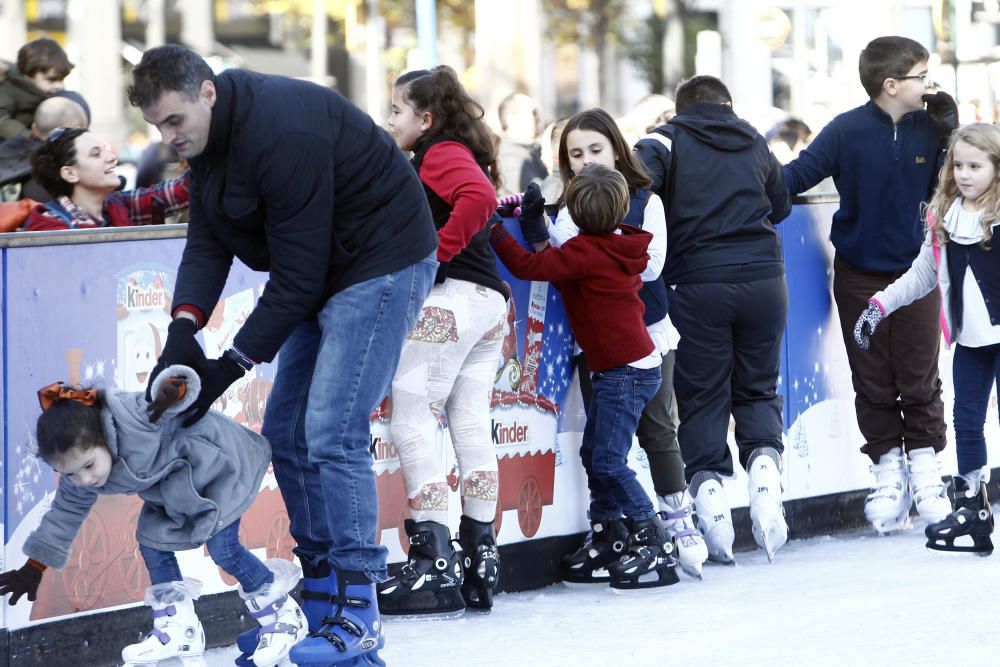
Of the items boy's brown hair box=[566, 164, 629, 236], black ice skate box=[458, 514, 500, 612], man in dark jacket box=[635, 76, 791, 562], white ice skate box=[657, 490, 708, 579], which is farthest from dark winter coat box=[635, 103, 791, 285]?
black ice skate box=[458, 514, 500, 612]

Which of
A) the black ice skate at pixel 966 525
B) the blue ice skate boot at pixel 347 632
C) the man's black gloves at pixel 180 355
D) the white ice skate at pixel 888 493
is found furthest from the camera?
the white ice skate at pixel 888 493

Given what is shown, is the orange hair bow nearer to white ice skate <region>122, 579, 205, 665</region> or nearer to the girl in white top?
white ice skate <region>122, 579, 205, 665</region>

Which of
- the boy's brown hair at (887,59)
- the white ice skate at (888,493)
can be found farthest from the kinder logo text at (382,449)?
the boy's brown hair at (887,59)

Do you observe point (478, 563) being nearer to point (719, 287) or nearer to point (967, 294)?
point (719, 287)

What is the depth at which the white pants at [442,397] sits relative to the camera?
529 cm

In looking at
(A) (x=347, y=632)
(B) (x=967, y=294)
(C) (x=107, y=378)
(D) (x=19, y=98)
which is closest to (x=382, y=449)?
(C) (x=107, y=378)

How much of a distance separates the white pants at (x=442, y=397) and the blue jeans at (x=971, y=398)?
78.9 inches

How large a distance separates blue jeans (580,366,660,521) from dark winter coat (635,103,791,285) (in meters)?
0.57

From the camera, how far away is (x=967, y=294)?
6211 mm

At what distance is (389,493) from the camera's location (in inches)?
217

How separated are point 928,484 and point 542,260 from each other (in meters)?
2.24

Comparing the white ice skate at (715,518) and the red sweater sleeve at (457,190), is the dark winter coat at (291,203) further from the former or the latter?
the white ice skate at (715,518)

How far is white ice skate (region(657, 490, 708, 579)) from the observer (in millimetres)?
5980

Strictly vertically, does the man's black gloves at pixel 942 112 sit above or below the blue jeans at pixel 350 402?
above
